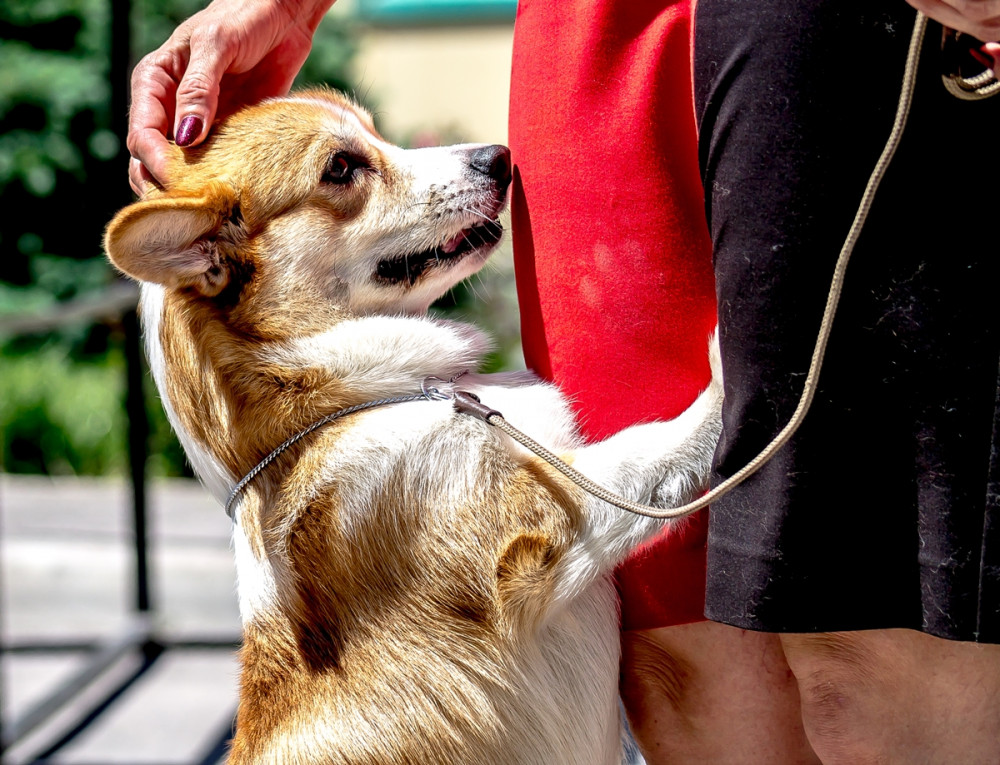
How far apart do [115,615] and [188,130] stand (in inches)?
157

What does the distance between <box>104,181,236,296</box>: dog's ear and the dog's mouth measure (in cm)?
34

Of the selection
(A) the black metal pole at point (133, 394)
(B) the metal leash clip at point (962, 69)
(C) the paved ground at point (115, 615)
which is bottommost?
(C) the paved ground at point (115, 615)

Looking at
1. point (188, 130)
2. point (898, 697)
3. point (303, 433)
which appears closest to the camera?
point (898, 697)

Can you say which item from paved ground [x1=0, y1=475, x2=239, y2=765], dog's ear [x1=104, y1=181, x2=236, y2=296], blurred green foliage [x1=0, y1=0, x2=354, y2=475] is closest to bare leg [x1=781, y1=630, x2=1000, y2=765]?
dog's ear [x1=104, y1=181, x2=236, y2=296]

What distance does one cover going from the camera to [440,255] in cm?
226

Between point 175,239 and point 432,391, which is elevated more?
point 175,239

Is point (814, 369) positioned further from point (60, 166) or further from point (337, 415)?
point (60, 166)

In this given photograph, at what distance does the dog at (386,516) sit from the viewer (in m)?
1.82

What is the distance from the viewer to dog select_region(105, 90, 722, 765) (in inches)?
71.8

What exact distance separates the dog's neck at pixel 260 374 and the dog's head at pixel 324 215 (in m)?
0.07

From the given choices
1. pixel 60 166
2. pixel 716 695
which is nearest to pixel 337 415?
pixel 716 695

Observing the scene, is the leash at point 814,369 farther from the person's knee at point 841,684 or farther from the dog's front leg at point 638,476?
the person's knee at point 841,684

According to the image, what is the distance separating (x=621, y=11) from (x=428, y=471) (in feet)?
2.83

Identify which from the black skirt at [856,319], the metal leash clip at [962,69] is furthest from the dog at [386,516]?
the metal leash clip at [962,69]
